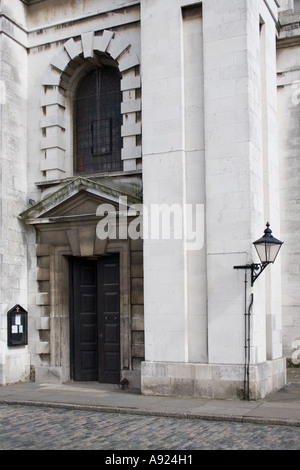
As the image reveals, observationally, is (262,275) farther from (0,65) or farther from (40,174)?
(0,65)

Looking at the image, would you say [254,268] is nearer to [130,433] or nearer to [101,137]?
[130,433]

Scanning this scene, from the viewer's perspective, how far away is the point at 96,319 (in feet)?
49.1

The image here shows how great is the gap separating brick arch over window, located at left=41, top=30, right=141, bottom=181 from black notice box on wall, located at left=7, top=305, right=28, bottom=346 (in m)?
3.22

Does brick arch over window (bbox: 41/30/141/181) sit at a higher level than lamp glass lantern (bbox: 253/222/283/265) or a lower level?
higher

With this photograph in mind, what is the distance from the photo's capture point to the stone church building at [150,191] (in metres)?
12.4

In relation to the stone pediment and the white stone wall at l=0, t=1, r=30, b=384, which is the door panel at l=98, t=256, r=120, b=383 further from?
the white stone wall at l=0, t=1, r=30, b=384

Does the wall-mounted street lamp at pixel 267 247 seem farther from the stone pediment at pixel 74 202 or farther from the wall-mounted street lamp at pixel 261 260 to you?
the stone pediment at pixel 74 202

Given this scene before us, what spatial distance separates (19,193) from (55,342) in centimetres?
364

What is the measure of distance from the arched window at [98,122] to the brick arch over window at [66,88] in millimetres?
371

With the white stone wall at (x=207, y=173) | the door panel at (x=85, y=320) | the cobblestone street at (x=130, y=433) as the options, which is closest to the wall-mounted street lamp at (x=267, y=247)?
the white stone wall at (x=207, y=173)

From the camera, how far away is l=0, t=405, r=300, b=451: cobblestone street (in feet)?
28.3

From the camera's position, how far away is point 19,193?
1530cm

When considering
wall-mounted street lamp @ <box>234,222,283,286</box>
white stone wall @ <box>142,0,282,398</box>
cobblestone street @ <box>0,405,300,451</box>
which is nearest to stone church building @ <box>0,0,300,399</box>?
white stone wall @ <box>142,0,282,398</box>
